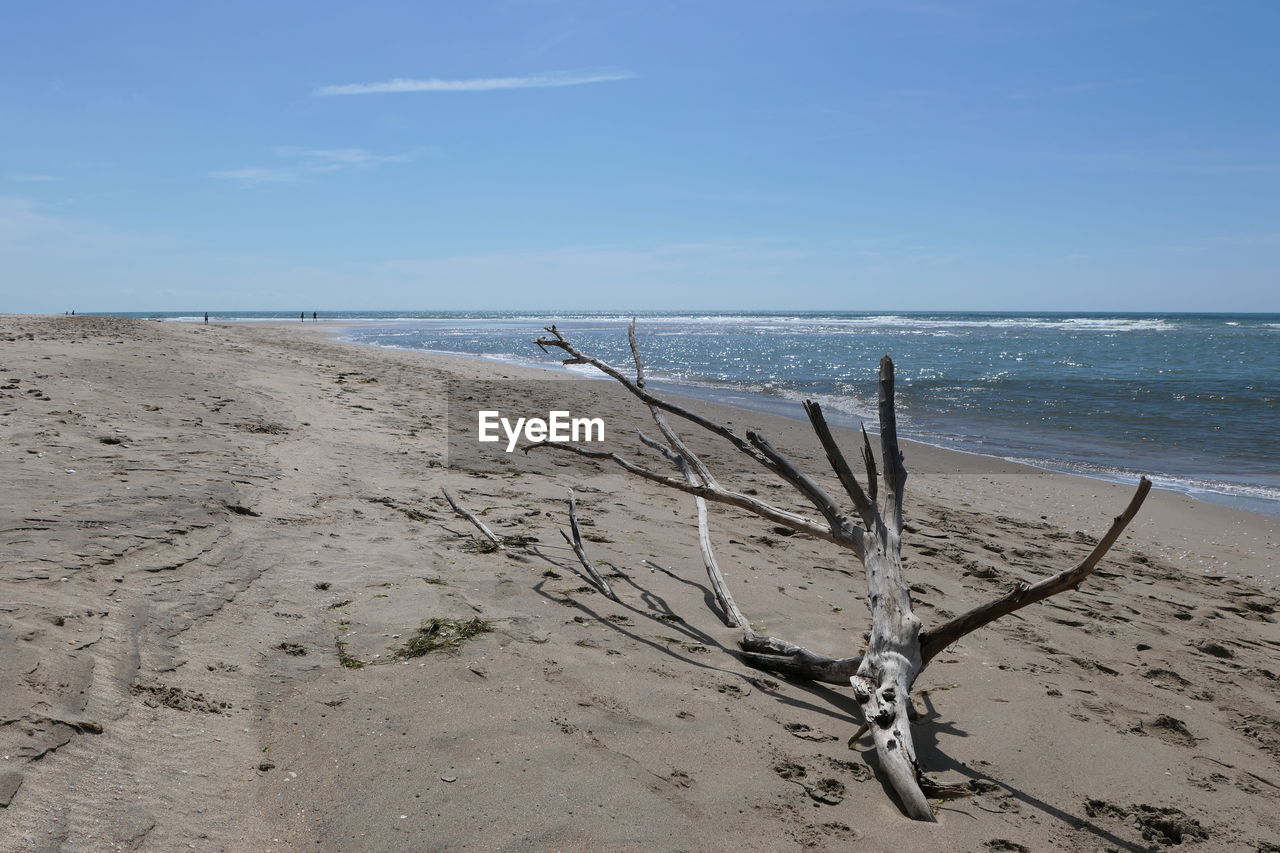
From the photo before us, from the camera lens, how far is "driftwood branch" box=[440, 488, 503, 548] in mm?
4758

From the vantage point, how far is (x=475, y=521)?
488cm

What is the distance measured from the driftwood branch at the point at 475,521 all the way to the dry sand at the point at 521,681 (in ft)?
0.48

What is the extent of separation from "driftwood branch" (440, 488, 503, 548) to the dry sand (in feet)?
0.48

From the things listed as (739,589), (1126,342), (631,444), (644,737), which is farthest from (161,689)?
(1126,342)

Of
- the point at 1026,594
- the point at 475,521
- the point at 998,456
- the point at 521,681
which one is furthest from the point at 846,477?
the point at 998,456

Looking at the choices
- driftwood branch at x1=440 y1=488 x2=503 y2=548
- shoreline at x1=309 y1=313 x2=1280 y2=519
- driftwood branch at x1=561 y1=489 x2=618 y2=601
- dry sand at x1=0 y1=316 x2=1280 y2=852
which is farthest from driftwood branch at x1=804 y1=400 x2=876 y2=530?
shoreline at x1=309 y1=313 x2=1280 y2=519

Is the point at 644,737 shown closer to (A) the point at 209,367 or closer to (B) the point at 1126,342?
(A) the point at 209,367

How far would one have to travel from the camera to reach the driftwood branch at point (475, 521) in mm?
4758

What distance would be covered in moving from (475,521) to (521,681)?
1924 millimetres

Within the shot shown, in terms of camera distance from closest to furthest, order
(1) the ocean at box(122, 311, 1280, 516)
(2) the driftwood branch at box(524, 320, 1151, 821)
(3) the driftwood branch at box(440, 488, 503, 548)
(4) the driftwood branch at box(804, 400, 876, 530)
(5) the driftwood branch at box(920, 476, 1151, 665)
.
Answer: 1. (2) the driftwood branch at box(524, 320, 1151, 821)
2. (5) the driftwood branch at box(920, 476, 1151, 665)
3. (4) the driftwood branch at box(804, 400, 876, 530)
4. (3) the driftwood branch at box(440, 488, 503, 548)
5. (1) the ocean at box(122, 311, 1280, 516)

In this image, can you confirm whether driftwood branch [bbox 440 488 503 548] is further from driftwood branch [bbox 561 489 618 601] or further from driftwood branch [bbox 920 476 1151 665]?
driftwood branch [bbox 920 476 1151 665]

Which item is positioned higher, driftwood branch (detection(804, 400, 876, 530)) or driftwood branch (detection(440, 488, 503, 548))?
driftwood branch (detection(804, 400, 876, 530))

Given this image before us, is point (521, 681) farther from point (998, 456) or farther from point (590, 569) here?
point (998, 456)

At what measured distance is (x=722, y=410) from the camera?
1349cm
